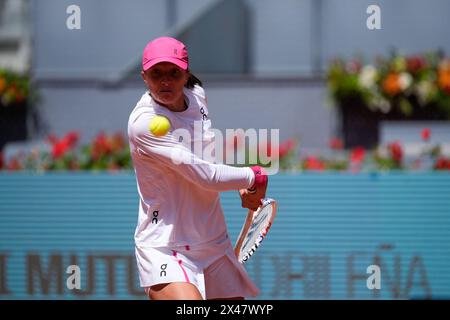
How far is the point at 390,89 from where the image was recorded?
26.4 ft

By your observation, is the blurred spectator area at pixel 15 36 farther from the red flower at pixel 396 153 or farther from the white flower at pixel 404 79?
the red flower at pixel 396 153

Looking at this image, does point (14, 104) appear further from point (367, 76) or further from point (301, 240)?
point (301, 240)

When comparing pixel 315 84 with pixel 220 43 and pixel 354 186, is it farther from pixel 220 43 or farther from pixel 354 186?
pixel 354 186

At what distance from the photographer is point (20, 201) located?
645 centimetres

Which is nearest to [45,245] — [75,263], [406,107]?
[75,263]

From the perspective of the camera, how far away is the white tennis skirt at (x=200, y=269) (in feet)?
12.2

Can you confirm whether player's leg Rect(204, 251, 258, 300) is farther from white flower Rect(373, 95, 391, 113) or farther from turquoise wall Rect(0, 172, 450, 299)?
white flower Rect(373, 95, 391, 113)

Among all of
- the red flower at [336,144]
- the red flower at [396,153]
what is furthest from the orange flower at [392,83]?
the red flower at [396,153]

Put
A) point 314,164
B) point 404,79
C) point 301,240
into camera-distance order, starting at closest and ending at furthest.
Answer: point 301,240 < point 314,164 < point 404,79

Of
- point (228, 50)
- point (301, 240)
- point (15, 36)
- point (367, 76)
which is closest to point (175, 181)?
point (301, 240)

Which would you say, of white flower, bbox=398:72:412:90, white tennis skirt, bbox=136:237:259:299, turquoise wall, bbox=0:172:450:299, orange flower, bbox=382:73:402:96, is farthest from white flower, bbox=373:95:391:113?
white tennis skirt, bbox=136:237:259:299

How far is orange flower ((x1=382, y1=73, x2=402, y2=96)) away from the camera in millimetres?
8008

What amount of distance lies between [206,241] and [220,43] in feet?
15.8

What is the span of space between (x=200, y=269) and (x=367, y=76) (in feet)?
15.1
